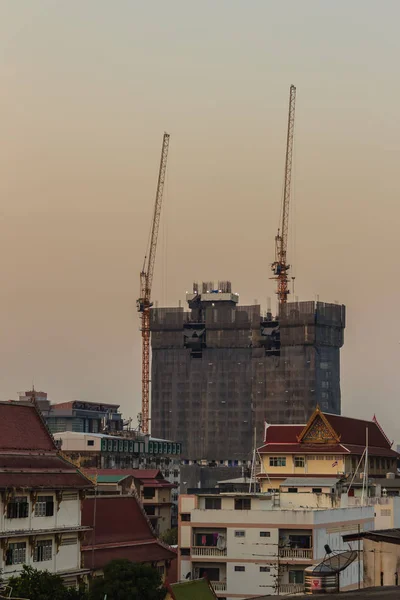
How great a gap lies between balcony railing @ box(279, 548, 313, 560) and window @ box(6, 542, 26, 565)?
28.8m

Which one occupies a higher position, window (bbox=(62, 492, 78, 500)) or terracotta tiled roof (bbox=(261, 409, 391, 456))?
terracotta tiled roof (bbox=(261, 409, 391, 456))

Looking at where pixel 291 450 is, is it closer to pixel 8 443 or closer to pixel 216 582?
pixel 216 582

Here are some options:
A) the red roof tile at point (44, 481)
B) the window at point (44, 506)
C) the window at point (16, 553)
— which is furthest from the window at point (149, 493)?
the window at point (16, 553)

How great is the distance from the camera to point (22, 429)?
9531cm

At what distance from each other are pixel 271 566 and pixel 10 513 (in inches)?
1201

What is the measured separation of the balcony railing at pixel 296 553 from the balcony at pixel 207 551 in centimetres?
624

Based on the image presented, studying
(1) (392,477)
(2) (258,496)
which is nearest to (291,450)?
(1) (392,477)

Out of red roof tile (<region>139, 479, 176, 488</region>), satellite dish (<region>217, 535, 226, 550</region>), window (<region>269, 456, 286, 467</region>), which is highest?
window (<region>269, 456, 286, 467</region>)

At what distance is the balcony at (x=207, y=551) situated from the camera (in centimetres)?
11281

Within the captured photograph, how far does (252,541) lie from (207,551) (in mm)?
4742

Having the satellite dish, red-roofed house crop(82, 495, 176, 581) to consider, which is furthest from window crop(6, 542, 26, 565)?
the satellite dish

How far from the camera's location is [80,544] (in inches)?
3824

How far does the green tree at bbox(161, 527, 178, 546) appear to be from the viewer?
16588 cm

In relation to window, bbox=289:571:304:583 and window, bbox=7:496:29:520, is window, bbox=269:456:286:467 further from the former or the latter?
window, bbox=7:496:29:520
